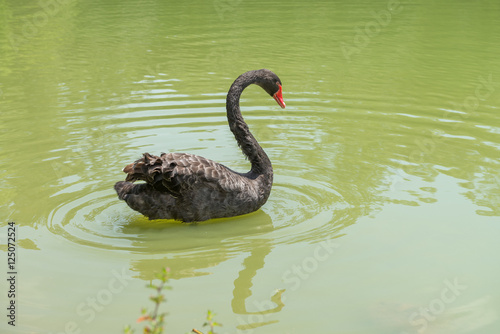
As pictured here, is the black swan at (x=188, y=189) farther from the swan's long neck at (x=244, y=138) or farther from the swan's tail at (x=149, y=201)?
the swan's long neck at (x=244, y=138)

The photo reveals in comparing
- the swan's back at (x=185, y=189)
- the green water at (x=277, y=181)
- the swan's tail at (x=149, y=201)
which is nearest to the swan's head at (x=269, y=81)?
the green water at (x=277, y=181)

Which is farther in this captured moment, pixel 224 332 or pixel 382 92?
pixel 382 92

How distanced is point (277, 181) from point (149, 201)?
4.84ft

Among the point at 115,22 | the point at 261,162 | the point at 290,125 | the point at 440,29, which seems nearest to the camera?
the point at 261,162

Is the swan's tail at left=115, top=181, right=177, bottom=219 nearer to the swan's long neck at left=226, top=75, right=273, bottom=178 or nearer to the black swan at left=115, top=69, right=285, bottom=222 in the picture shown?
the black swan at left=115, top=69, right=285, bottom=222

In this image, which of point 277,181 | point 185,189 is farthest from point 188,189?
point 277,181

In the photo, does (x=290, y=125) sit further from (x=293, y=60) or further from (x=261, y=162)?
(x=293, y=60)

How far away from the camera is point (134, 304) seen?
174 inches

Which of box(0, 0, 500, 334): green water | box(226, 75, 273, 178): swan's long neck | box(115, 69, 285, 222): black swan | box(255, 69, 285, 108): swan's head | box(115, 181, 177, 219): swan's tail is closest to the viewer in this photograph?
box(0, 0, 500, 334): green water

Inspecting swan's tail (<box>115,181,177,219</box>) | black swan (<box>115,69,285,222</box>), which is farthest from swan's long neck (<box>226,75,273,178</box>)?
swan's tail (<box>115,181,177,219</box>)

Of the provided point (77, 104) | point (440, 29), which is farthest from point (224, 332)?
point (440, 29)

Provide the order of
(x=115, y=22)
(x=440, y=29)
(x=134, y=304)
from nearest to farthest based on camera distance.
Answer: (x=134, y=304), (x=440, y=29), (x=115, y=22)

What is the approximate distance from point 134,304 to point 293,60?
7.80m

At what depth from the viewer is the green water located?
441 centimetres
